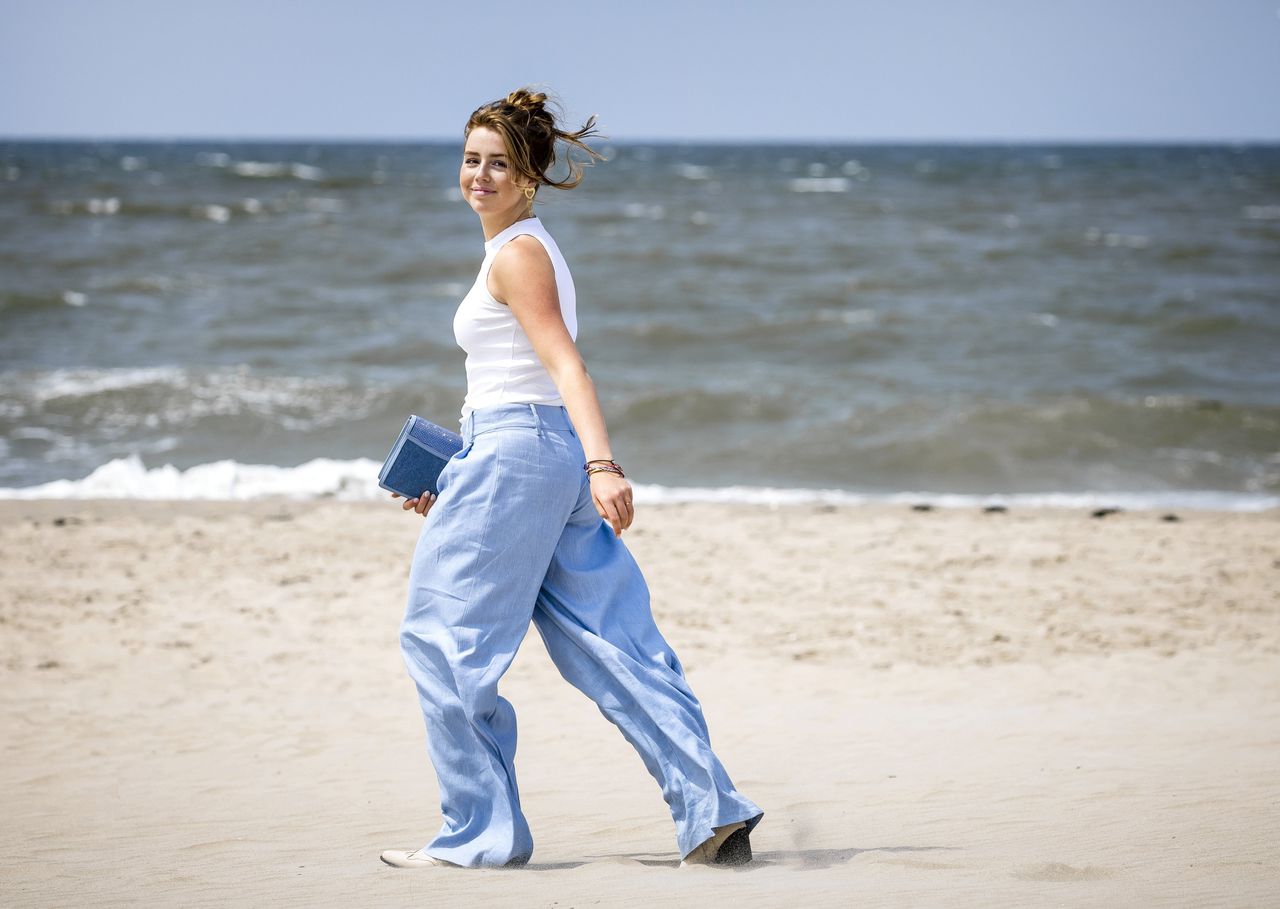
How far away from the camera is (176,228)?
86.1ft

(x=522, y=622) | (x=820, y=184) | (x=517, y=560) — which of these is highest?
(x=820, y=184)

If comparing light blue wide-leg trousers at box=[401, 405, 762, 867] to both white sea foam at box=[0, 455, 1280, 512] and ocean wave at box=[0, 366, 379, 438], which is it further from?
ocean wave at box=[0, 366, 379, 438]

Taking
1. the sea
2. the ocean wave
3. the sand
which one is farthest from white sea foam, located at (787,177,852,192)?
the sand

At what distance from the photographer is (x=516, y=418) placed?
275 cm

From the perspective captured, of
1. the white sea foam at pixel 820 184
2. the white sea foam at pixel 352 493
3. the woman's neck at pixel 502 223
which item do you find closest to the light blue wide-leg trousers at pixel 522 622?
the woman's neck at pixel 502 223

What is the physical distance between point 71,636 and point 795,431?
22.9 feet

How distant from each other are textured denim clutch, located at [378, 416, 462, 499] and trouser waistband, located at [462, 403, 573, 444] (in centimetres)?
7

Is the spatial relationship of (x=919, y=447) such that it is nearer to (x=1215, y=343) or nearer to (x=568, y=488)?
(x=1215, y=343)

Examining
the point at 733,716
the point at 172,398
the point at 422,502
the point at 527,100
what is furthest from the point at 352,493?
the point at 527,100

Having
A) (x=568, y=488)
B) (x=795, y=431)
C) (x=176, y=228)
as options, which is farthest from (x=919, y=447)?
(x=176, y=228)

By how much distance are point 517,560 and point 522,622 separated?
15 centimetres

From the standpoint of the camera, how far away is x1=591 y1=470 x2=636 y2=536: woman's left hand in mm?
2525

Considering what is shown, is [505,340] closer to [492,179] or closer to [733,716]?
[492,179]

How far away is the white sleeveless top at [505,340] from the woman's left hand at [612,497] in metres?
0.31
